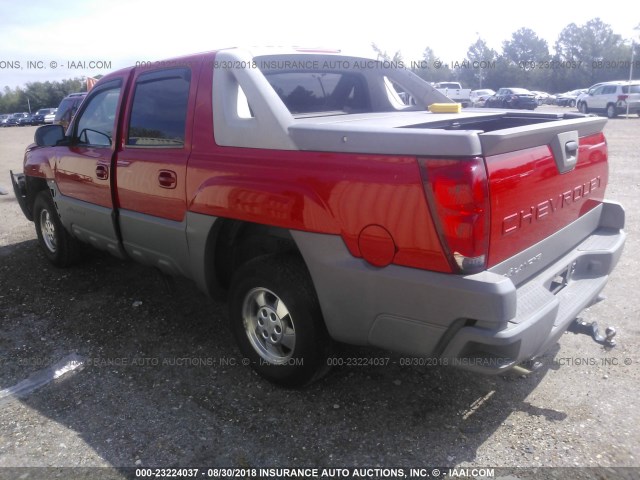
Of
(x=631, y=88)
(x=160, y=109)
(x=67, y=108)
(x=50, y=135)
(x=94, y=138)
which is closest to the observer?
(x=160, y=109)

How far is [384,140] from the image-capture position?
7.88 feet

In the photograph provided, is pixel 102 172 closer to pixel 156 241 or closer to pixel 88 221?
pixel 88 221

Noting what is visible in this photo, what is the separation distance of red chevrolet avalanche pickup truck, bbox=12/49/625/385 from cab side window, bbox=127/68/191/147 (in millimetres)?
16

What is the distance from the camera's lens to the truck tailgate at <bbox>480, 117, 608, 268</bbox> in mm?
2344

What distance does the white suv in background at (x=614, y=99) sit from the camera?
Result: 25.5 m

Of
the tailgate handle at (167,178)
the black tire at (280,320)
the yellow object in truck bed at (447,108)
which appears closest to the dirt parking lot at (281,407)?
the black tire at (280,320)

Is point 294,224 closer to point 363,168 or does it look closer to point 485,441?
point 363,168

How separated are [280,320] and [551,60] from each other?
6844cm

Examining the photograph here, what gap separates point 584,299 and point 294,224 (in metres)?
1.65

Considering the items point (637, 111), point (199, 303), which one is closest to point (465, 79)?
point (637, 111)

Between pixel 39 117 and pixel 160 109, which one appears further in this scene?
pixel 39 117

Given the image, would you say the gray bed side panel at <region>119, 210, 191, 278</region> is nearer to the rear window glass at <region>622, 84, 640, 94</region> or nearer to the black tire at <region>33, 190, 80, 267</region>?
the black tire at <region>33, 190, 80, 267</region>

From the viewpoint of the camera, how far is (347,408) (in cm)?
308

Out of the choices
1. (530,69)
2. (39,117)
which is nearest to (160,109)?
(39,117)
